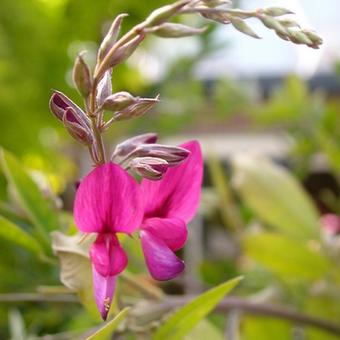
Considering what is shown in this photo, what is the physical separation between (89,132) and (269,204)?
357 millimetres

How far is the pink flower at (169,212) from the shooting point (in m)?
0.22

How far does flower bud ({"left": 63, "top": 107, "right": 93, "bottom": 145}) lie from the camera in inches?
7.8

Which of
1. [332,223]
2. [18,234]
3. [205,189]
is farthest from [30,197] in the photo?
[205,189]

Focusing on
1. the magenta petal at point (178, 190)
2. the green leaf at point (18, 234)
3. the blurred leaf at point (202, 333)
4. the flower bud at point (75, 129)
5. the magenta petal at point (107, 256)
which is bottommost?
the blurred leaf at point (202, 333)

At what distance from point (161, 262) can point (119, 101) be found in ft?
0.18

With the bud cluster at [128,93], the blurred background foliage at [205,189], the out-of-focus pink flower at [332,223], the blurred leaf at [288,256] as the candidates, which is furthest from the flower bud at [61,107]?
the out-of-focus pink flower at [332,223]

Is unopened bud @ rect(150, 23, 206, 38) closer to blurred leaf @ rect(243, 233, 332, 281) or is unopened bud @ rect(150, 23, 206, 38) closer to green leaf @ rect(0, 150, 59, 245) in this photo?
green leaf @ rect(0, 150, 59, 245)

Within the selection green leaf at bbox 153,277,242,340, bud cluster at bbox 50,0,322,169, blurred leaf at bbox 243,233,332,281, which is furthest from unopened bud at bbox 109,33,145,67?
blurred leaf at bbox 243,233,332,281

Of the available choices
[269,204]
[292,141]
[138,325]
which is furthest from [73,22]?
[138,325]

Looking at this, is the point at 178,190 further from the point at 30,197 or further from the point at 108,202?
the point at 30,197

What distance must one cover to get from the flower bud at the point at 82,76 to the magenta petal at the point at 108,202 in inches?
1.2

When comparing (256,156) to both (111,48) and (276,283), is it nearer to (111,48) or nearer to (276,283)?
(276,283)

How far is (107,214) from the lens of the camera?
0.74 feet

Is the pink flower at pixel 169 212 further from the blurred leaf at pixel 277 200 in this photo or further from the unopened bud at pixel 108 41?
the blurred leaf at pixel 277 200
